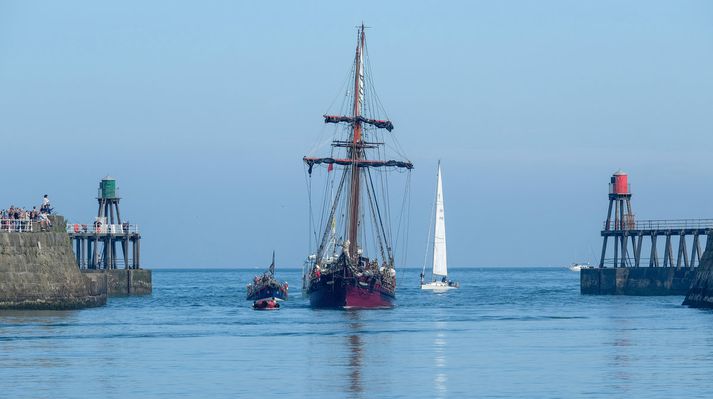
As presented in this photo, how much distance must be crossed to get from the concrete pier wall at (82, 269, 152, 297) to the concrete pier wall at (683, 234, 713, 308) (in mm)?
51466

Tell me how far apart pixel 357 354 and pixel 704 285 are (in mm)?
43358

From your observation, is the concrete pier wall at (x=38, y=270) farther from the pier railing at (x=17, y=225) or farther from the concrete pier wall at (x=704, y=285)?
the concrete pier wall at (x=704, y=285)

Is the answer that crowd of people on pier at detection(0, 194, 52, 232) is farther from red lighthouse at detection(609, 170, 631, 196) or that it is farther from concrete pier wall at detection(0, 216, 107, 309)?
red lighthouse at detection(609, 170, 631, 196)

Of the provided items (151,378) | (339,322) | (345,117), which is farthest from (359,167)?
(151,378)

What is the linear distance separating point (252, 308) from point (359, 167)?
13.0m

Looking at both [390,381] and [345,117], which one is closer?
[390,381]

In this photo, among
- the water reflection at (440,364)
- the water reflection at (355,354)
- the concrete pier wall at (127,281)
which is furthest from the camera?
the concrete pier wall at (127,281)

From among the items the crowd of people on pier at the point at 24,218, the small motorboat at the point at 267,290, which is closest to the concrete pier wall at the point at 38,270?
the crowd of people on pier at the point at 24,218

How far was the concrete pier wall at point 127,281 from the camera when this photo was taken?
134m

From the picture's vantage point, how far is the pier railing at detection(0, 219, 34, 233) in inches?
3639

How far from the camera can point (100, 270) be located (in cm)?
13300

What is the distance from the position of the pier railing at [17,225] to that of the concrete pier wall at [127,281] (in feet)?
125

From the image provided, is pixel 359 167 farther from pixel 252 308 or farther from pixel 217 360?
pixel 217 360

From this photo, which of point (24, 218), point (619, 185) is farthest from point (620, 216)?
point (24, 218)
